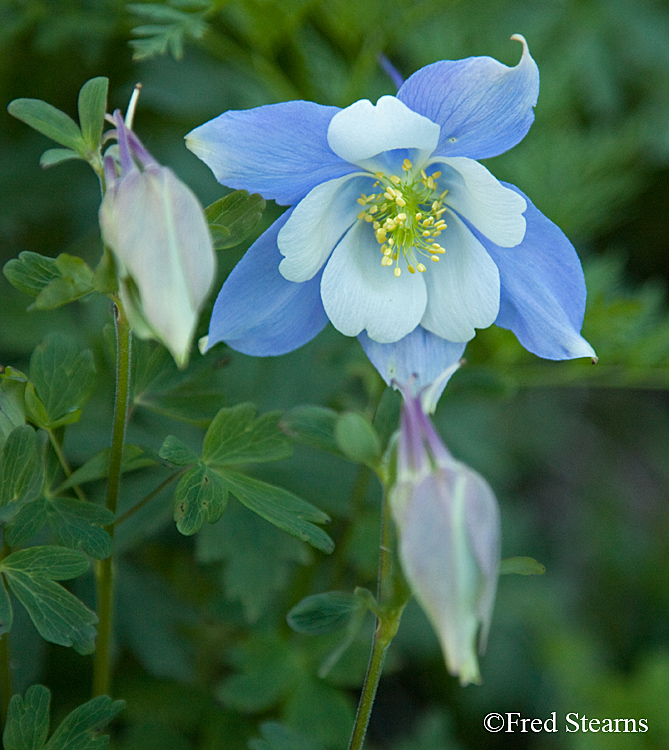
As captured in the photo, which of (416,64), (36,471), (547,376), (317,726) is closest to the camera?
(36,471)

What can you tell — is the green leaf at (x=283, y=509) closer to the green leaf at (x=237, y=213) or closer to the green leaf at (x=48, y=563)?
the green leaf at (x=48, y=563)

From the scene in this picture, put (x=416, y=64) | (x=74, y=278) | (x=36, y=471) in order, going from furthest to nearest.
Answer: (x=416, y=64) < (x=36, y=471) < (x=74, y=278)

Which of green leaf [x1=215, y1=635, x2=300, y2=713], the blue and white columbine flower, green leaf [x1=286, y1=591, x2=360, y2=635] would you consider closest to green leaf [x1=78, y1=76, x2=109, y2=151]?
the blue and white columbine flower

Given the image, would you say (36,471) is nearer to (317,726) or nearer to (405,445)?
(405,445)

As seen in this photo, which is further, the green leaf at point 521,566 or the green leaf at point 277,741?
the green leaf at point 277,741

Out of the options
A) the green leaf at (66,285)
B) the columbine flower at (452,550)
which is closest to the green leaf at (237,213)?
the green leaf at (66,285)

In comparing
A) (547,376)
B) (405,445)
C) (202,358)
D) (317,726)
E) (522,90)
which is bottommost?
(317,726)

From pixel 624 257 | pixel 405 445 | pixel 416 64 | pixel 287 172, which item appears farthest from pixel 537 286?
pixel 624 257
